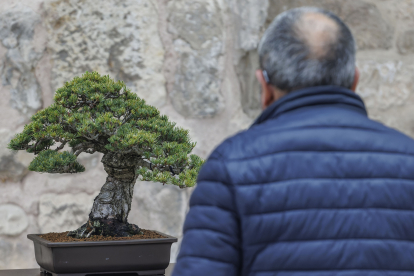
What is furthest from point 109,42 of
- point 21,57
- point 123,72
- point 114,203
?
point 114,203

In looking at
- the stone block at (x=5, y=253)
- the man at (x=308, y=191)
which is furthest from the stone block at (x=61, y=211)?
the man at (x=308, y=191)

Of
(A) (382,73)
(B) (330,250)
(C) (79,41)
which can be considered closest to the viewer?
(B) (330,250)

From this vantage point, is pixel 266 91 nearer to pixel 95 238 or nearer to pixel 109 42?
pixel 95 238

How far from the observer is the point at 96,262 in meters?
1.04

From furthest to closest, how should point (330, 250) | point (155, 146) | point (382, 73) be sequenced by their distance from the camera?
point (382, 73) → point (155, 146) → point (330, 250)

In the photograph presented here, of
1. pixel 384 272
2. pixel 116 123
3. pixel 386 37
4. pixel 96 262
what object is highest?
pixel 386 37

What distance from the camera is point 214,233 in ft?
1.78

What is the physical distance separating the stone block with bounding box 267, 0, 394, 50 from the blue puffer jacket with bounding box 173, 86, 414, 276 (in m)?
1.24

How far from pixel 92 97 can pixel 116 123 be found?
0.10m

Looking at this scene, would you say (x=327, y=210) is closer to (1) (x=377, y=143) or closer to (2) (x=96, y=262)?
(1) (x=377, y=143)

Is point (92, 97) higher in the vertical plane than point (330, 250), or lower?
higher

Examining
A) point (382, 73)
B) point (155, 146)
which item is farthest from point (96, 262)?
point (382, 73)

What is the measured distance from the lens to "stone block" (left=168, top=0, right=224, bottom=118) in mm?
1510

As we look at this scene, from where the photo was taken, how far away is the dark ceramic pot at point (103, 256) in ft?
3.39
